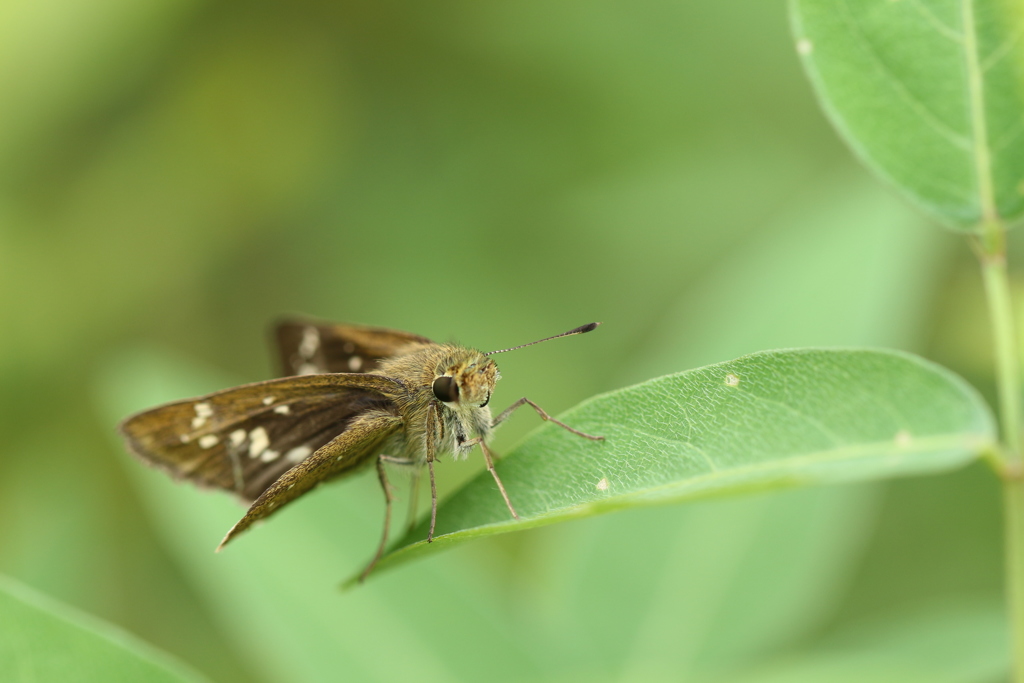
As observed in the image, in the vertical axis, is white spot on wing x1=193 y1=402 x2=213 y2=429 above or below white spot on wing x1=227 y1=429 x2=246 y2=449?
above

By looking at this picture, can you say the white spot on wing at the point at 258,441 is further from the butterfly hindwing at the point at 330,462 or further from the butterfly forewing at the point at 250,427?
the butterfly hindwing at the point at 330,462

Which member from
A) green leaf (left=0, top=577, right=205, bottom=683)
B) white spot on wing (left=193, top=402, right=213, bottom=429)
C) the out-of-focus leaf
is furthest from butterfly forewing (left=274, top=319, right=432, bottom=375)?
the out-of-focus leaf

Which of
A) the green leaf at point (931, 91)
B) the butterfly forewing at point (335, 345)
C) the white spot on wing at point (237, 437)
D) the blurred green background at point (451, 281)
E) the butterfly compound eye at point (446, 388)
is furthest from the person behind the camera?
the butterfly forewing at point (335, 345)

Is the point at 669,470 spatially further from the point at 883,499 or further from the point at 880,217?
the point at 883,499

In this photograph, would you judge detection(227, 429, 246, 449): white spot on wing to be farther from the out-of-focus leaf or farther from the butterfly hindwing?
the out-of-focus leaf

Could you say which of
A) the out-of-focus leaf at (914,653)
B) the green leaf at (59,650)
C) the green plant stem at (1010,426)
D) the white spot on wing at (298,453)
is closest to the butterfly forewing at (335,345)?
the white spot on wing at (298,453)
